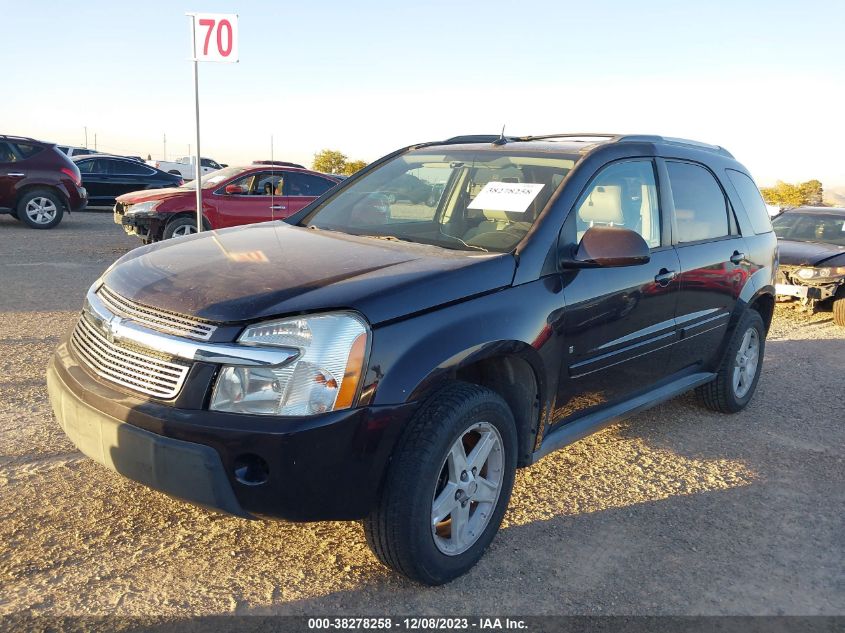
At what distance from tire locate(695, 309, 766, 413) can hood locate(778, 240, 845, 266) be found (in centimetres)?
428

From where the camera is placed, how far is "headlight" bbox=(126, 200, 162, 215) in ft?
37.0

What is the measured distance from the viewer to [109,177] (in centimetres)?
1841

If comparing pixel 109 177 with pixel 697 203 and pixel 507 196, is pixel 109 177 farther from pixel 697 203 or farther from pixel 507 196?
pixel 507 196

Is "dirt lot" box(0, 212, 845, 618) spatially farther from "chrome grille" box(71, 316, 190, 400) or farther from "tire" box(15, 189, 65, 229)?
"tire" box(15, 189, 65, 229)

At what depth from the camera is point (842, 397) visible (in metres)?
5.86

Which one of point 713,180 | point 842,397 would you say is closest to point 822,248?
point 842,397

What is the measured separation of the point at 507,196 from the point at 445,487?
147 centimetres

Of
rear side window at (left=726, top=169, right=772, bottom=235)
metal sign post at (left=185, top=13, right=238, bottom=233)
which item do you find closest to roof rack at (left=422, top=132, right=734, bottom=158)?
rear side window at (left=726, top=169, right=772, bottom=235)

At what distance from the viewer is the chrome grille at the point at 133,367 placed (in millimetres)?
2564

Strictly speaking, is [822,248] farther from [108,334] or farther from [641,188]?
[108,334]

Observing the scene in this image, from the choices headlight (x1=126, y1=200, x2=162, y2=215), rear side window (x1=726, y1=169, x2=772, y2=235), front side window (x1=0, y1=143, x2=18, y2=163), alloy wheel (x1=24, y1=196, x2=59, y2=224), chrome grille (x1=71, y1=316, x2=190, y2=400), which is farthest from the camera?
alloy wheel (x1=24, y1=196, x2=59, y2=224)

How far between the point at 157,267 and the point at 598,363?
2.03m

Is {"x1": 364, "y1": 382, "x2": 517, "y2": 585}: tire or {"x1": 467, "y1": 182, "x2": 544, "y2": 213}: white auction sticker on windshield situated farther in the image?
{"x1": 467, "y1": 182, "x2": 544, "y2": 213}: white auction sticker on windshield

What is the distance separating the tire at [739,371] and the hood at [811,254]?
4.28 m
